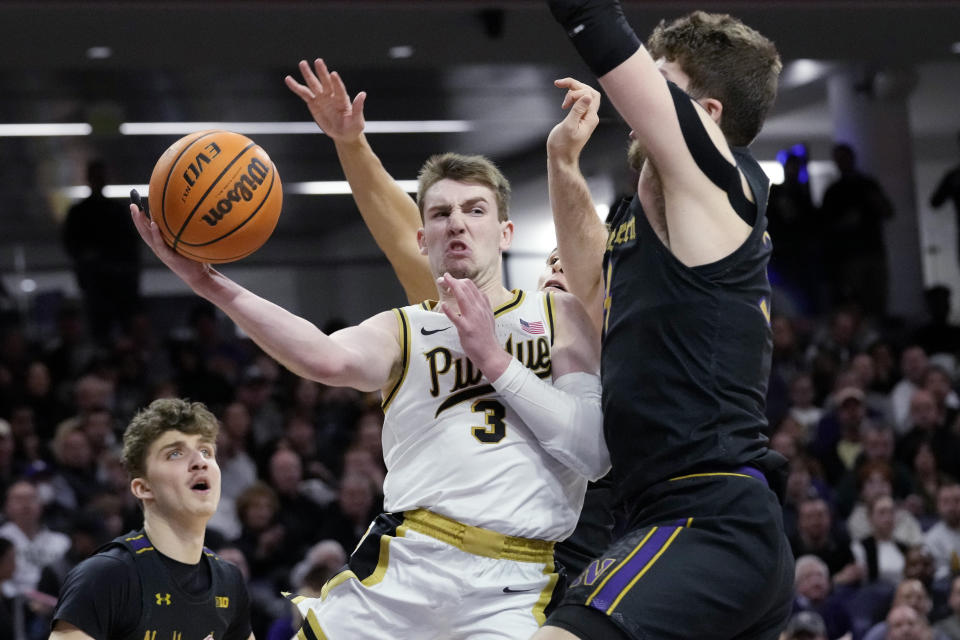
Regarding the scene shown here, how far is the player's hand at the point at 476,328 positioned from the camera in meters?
3.46

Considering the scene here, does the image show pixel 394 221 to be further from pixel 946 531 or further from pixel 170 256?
pixel 946 531

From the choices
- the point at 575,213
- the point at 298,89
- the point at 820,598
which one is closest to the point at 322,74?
the point at 298,89

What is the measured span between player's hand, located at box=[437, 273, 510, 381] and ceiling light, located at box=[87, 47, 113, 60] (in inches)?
412

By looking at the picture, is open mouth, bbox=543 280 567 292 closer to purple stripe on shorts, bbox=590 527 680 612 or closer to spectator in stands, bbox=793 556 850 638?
purple stripe on shorts, bbox=590 527 680 612

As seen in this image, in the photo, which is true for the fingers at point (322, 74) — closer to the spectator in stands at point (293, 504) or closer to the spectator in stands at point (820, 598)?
the spectator in stands at point (293, 504)

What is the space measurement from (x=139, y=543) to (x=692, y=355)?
2715 mm

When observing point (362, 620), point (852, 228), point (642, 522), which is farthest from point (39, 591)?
point (852, 228)

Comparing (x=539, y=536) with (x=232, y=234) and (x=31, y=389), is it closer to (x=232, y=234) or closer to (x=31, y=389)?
(x=232, y=234)

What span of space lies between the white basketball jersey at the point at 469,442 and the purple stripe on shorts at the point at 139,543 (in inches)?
61.0

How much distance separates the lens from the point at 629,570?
298cm

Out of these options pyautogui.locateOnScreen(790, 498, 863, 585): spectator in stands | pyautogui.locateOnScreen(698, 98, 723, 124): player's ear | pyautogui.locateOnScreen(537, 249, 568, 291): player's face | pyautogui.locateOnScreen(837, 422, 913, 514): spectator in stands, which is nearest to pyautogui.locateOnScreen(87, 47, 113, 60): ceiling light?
pyautogui.locateOnScreen(790, 498, 863, 585): spectator in stands

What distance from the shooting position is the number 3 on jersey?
Result: 3.65 m

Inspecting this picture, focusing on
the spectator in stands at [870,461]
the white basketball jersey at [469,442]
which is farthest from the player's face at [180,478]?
the spectator in stands at [870,461]

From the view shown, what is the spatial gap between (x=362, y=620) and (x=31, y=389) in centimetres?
872
